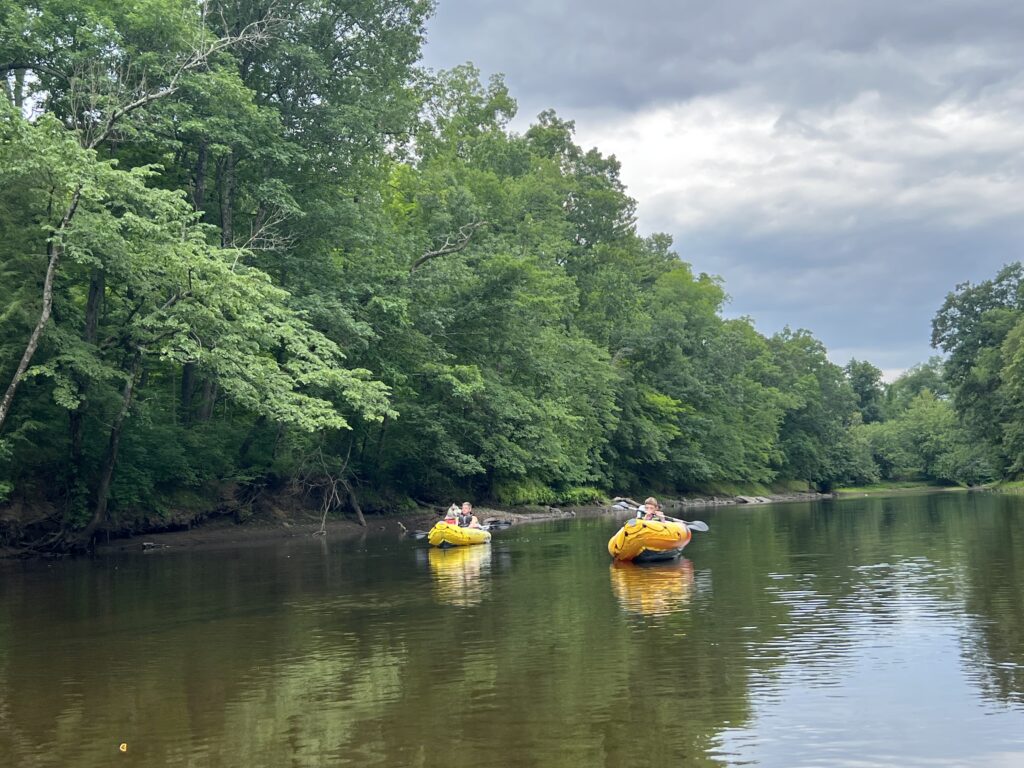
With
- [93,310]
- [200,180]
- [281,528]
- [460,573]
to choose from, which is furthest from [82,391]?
[460,573]

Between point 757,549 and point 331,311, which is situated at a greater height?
point 331,311

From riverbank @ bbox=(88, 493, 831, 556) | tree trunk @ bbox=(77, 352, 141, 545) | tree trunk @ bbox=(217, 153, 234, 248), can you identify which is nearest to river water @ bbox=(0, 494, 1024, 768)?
tree trunk @ bbox=(77, 352, 141, 545)

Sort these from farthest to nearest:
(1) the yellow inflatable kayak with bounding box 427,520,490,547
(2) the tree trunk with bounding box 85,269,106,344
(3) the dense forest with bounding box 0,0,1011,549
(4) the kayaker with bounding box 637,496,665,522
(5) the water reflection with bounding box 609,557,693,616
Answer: (1) the yellow inflatable kayak with bounding box 427,520,490,547 → (2) the tree trunk with bounding box 85,269,106,344 → (3) the dense forest with bounding box 0,0,1011,549 → (4) the kayaker with bounding box 637,496,665,522 → (5) the water reflection with bounding box 609,557,693,616

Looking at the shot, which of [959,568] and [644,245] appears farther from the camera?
[644,245]

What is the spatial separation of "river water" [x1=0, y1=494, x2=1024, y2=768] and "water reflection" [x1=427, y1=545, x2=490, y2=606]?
175mm

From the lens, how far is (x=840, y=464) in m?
96.8

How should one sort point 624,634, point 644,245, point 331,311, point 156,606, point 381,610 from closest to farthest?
point 624,634 < point 381,610 < point 156,606 < point 331,311 < point 644,245

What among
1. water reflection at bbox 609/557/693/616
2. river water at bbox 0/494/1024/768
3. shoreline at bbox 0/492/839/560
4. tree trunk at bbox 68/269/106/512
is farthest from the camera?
shoreline at bbox 0/492/839/560

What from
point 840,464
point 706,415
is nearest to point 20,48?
point 706,415

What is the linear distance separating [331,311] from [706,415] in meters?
45.7

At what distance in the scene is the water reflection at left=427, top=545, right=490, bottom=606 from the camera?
18561 millimetres

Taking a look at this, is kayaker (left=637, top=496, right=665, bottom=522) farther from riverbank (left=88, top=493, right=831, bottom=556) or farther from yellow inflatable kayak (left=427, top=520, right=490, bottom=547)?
riverbank (left=88, top=493, right=831, bottom=556)

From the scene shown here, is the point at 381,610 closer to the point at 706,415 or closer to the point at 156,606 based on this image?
the point at 156,606

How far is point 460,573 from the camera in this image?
901 inches
